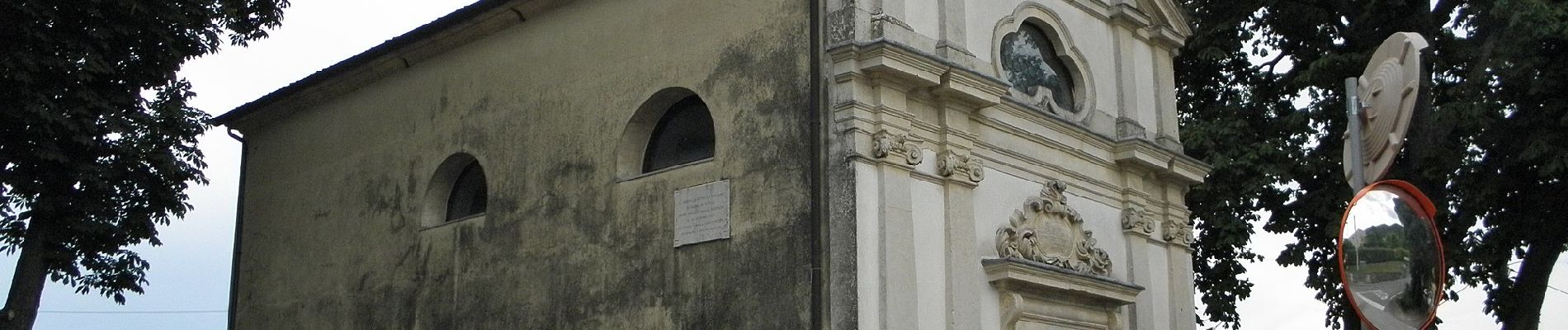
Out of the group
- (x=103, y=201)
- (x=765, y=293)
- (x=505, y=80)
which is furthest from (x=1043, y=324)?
(x=103, y=201)

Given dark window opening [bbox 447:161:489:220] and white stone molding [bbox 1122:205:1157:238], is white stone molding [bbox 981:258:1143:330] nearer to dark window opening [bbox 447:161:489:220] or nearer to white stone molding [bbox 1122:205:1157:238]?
white stone molding [bbox 1122:205:1157:238]

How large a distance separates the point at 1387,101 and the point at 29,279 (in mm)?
13690

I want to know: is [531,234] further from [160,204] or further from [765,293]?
[160,204]

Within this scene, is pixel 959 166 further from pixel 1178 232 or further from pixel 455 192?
pixel 455 192

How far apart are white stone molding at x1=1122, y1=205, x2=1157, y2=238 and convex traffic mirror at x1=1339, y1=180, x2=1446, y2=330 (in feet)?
32.9

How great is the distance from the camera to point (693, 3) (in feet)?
42.2

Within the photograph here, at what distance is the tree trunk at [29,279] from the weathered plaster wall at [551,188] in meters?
2.49

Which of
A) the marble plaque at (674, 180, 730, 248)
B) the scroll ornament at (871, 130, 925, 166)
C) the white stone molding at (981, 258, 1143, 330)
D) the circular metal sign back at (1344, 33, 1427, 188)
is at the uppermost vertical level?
the scroll ornament at (871, 130, 925, 166)

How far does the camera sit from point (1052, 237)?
13.5m

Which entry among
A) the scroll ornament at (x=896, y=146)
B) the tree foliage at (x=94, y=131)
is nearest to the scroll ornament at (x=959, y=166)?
the scroll ornament at (x=896, y=146)

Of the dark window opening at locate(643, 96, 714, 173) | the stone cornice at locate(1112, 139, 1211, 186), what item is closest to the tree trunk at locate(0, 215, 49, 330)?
the dark window opening at locate(643, 96, 714, 173)

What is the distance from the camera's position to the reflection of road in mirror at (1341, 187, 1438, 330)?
15.1 feet

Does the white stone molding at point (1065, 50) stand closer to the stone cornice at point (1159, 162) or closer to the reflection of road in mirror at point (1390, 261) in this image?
the stone cornice at point (1159, 162)

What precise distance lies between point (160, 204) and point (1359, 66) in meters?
12.8
